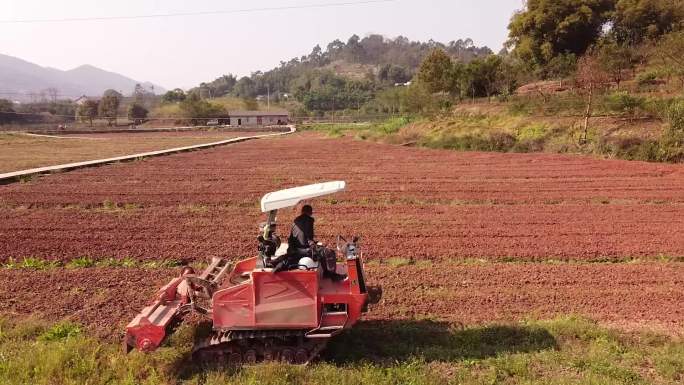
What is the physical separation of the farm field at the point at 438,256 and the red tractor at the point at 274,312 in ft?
1.43

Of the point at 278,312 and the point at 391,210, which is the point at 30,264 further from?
the point at 391,210

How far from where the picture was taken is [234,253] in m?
10.6

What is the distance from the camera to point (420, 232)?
1209 cm

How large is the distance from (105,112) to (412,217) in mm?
99939

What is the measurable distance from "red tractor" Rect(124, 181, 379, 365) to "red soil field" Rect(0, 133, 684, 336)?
5.36ft

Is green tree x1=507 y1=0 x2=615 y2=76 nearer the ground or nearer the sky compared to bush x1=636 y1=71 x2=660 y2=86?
nearer the sky

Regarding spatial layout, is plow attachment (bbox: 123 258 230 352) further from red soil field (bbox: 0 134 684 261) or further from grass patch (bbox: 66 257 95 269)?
grass patch (bbox: 66 257 95 269)

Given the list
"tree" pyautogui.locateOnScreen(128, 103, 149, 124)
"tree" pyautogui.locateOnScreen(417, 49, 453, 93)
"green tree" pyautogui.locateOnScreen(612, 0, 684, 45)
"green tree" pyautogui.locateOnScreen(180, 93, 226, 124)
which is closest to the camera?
"green tree" pyautogui.locateOnScreen(612, 0, 684, 45)

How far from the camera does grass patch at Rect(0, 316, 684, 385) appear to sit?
5.72 meters

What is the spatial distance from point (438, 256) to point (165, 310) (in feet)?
18.8

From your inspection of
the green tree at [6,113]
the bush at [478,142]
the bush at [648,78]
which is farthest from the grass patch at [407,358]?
the green tree at [6,113]

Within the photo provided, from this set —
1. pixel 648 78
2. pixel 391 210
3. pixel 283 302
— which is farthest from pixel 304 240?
pixel 648 78

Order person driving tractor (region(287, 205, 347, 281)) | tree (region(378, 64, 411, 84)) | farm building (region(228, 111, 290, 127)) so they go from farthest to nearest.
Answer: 1. tree (region(378, 64, 411, 84))
2. farm building (region(228, 111, 290, 127))
3. person driving tractor (region(287, 205, 347, 281))

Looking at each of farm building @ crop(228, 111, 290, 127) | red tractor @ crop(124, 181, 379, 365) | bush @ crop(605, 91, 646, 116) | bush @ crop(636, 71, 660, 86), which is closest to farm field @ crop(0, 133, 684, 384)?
red tractor @ crop(124, 181, 379, 365)
